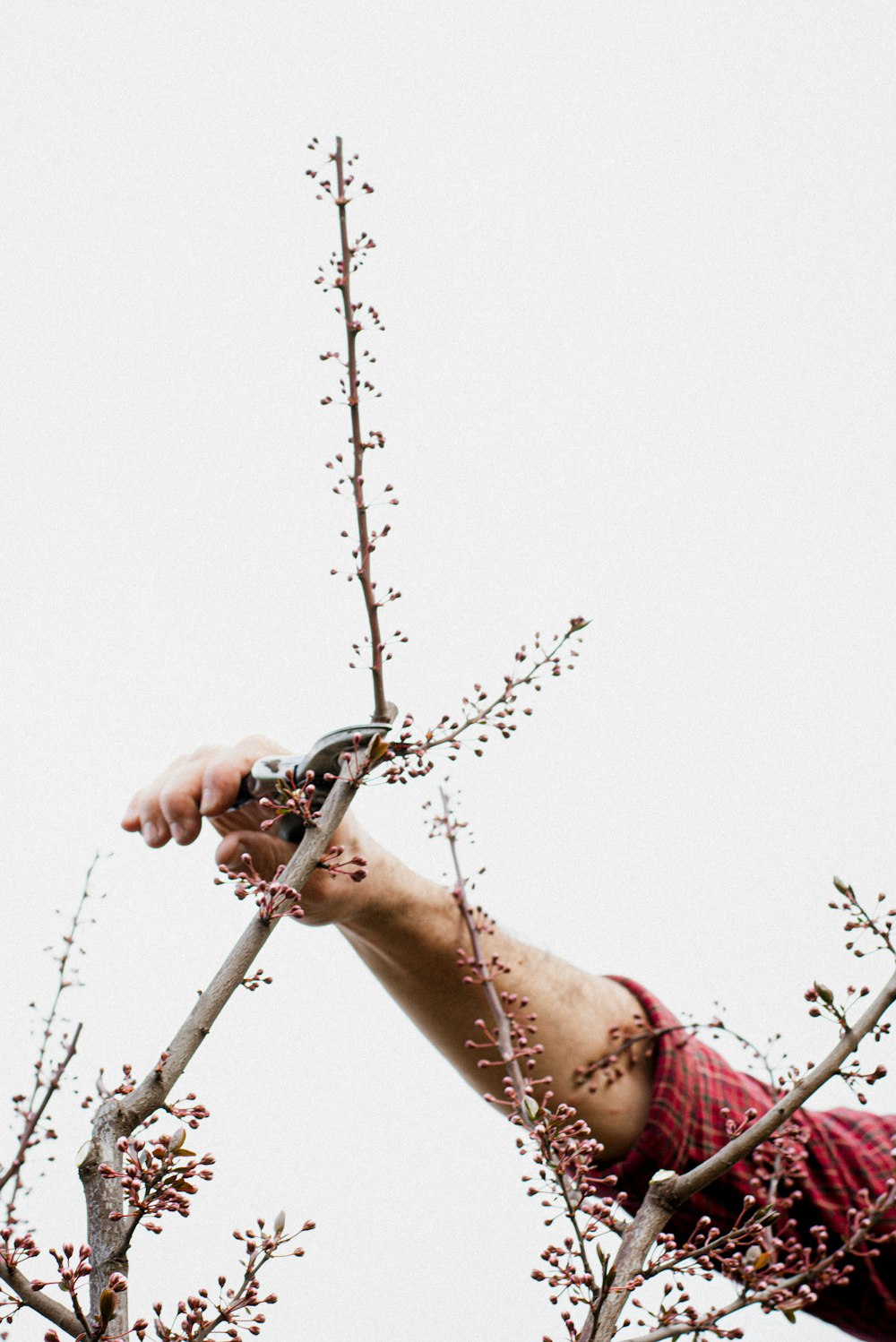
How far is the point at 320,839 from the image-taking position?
745mm

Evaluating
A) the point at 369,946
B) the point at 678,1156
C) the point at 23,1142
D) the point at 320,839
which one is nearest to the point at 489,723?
the point at 320,839

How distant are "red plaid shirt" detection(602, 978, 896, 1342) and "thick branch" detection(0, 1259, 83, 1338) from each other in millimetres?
1038

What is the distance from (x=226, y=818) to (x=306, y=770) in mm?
310

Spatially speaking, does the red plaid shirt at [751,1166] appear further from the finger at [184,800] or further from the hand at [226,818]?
the finger at [184,800]

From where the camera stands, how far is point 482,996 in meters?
1.53

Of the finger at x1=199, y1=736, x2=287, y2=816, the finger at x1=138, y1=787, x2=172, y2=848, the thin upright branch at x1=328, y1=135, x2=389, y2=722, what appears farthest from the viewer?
the finger at x1=138, y1=787, x2=172, y2=848

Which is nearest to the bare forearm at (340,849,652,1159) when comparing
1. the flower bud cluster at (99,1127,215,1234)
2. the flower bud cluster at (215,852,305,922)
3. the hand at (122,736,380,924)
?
the hand at (122,736,380,924)

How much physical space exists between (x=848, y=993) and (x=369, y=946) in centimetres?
94

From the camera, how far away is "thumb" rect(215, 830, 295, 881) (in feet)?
3.74

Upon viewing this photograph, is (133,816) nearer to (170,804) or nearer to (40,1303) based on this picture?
(170,804)

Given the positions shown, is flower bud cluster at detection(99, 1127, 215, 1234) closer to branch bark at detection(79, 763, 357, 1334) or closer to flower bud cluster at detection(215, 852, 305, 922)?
branch bark at detection(79, 763, 357, 1334)

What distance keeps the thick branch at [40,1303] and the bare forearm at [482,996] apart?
82cm

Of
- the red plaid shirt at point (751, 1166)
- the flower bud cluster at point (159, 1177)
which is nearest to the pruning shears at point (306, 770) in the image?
the flower bud cluster at point (159, 1177)

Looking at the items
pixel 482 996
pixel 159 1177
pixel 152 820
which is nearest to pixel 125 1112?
pixel 159 1177
